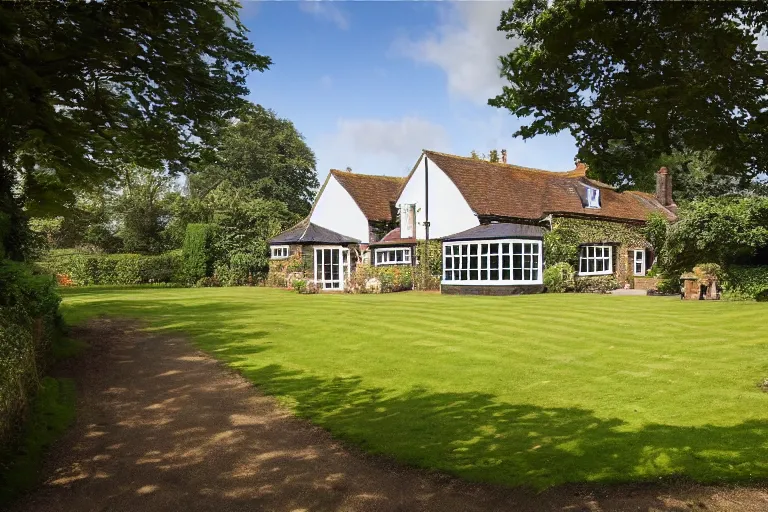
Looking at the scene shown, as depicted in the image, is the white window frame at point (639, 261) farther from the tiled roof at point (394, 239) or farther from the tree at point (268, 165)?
the tree at point (268, 165)

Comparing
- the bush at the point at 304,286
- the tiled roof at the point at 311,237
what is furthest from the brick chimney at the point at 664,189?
the bush at the point at 304,286

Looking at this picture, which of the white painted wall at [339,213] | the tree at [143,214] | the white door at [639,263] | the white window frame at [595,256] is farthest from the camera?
the tree at [143,214]

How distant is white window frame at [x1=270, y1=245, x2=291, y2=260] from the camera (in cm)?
3996

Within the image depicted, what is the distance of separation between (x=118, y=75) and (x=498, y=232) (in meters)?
25.1

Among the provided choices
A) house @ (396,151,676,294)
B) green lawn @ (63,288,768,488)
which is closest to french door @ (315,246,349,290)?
house @ (396,151,676,294)

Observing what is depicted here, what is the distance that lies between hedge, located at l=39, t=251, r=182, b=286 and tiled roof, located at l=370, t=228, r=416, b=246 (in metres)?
14.7

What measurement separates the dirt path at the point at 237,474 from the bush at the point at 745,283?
20.8m

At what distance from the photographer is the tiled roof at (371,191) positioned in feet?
132

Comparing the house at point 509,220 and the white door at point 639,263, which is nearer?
the house at point 509,220

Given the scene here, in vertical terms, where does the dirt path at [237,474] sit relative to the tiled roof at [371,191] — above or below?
below

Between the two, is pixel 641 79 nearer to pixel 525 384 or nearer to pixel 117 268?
pixel 525 384

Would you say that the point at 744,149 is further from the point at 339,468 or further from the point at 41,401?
the point at 41,401

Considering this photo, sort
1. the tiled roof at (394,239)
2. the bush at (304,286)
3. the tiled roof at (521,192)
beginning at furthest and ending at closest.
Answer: the tiled roof at (394,239)
the tiled roof at (521,192)
the bush at (304,286)

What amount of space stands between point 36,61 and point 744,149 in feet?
29.1
